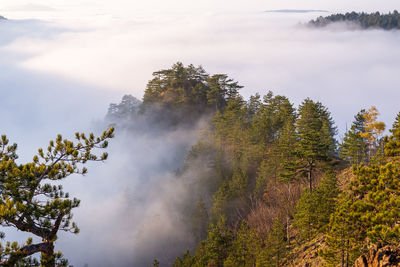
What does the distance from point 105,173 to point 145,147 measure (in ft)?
126

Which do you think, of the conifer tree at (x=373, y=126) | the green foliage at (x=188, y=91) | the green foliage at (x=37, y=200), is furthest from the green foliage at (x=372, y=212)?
the green foliage at (x=188, y=91)

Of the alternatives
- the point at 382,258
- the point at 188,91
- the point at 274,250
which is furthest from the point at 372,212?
the point at 188,91

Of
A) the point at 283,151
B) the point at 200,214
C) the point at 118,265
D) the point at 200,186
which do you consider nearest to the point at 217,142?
the point at 200,186

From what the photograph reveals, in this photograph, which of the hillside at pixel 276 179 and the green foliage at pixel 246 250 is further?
the green foliage at pixel 246 250

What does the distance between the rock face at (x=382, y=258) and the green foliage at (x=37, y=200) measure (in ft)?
55.2

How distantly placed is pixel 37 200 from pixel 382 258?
1893 centimetres

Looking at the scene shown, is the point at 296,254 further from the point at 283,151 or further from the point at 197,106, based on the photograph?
the point at 197,106

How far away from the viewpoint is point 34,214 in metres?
13.6

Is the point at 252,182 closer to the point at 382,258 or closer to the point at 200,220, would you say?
the point at 200,220

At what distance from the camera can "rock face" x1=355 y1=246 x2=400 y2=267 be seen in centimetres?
1768

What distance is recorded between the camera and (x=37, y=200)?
1439 cm

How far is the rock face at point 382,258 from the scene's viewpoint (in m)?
17.7

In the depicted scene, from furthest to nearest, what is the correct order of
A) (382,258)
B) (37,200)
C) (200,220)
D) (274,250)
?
1. (200,220)
2. (274,250)
3. (382,258)
4. (37,200)

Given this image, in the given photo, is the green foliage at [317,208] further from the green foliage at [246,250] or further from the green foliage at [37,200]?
the green foliage at [37,200]
